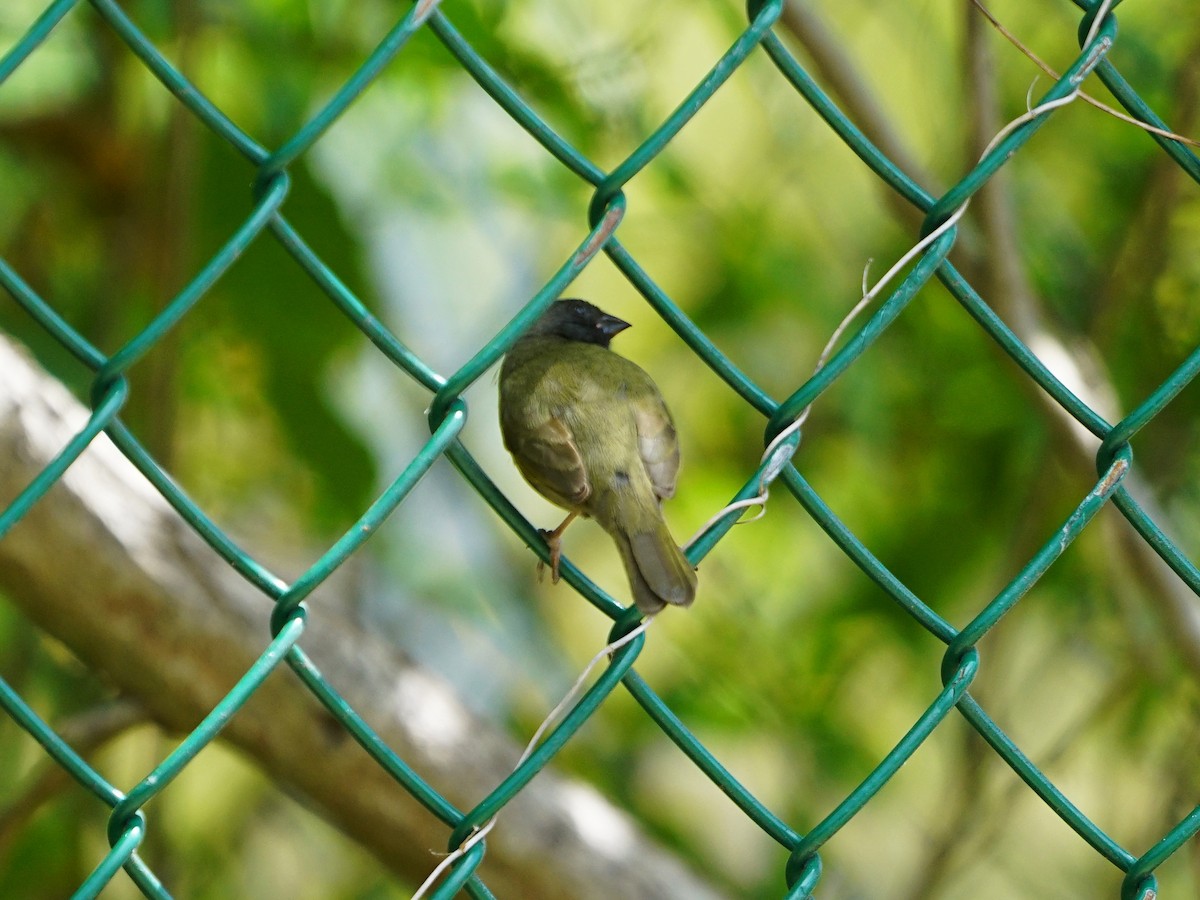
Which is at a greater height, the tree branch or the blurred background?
the blurred background

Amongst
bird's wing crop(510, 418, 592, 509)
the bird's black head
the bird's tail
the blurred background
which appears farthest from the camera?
the blurred background

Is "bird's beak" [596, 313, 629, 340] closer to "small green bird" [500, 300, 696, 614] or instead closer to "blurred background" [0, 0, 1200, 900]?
"small green bird" [500, 300, 696, 614]

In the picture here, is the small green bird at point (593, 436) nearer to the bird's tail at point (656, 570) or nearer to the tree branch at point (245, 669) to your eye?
the bird's tail at point (656, 570)

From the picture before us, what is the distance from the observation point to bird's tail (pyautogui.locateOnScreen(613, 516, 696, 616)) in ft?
5.85

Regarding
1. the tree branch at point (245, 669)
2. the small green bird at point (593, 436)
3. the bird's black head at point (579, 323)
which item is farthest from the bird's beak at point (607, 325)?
the tree branch at point (245, 669)

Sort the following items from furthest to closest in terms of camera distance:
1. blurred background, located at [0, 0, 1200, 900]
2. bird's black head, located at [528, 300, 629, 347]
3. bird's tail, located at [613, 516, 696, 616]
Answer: blurred background, located at [0, 0, 1200, 900] → bird's black head, located at [528, 300, 629, 347] → bird's tail, located at [613, 516, 696, 616]

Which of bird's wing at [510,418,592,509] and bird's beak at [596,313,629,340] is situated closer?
bird's wing at [510,418,592,509]

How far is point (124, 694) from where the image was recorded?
245cm

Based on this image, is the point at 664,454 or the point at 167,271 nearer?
the point at 664,454

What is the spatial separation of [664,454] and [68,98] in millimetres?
1819

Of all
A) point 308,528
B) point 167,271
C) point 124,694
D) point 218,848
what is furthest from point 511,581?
point 124,694

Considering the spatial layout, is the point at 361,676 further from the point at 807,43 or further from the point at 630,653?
the point at 807,43

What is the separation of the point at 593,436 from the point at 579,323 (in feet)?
2.04

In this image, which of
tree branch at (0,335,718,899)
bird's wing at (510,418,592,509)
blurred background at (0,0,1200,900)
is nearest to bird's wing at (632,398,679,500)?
bird's wing at (510,418,592,509)
